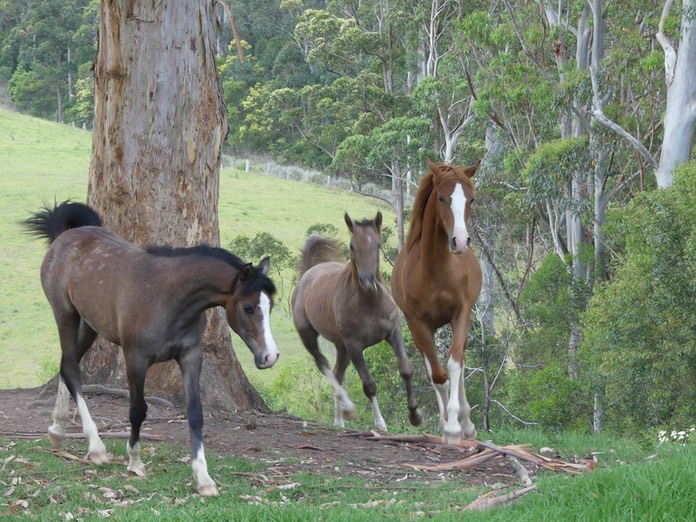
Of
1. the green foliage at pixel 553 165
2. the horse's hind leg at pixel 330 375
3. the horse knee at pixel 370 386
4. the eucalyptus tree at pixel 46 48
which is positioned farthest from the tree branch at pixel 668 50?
the eucalyptus tree at pixel 46 48

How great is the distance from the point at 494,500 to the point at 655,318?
13.1 metres

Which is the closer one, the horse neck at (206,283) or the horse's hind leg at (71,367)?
the horse neck at (206,283)

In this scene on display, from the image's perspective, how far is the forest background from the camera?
18.0 metres

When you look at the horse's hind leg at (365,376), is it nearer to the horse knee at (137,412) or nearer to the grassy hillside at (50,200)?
the horse knee at (137,412)

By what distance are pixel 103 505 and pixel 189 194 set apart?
177 inches

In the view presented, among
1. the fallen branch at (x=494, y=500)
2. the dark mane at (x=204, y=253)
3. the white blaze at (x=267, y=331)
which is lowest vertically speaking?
the fallen branch at (x=494, y=500)

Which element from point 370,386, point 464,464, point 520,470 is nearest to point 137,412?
point 464,464

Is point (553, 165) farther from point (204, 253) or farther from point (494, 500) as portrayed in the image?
point (494, 500)

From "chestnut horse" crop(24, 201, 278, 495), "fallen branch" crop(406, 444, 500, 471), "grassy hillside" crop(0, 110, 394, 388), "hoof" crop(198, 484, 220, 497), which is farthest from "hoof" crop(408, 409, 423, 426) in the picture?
"grassy hillside" crop(0, 110, 394, 388)

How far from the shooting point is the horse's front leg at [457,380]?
886 cm

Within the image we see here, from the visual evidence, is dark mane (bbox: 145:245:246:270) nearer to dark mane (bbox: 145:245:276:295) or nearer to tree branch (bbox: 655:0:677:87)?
dark mane (bbox: 145:245:276:295)

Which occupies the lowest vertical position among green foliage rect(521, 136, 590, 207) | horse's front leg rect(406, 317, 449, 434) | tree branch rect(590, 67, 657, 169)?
horse's front leg rect(406, 317, 449, 434)

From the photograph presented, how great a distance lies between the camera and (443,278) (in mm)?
9305

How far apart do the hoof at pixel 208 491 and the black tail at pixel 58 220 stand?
3.10 metres
